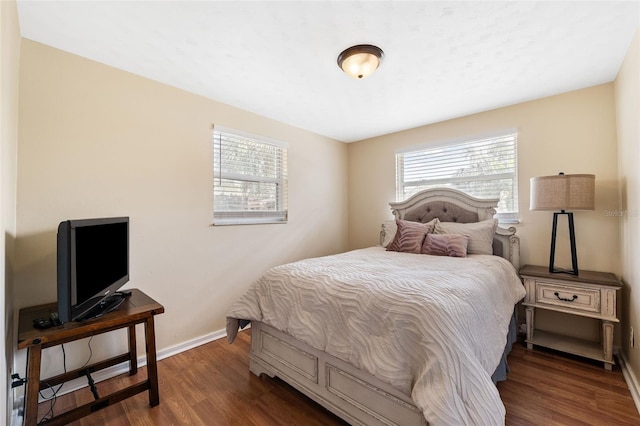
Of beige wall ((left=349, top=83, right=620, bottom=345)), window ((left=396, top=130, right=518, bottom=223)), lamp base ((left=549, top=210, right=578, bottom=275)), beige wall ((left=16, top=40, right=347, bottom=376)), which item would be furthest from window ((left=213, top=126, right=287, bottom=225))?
lamp base ((left=549, top=210, right=578, bottom=275))

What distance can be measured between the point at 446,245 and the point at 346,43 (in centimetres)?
190

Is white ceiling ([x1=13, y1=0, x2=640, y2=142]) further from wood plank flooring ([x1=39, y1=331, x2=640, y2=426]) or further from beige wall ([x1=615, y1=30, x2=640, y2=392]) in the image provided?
wood plank flooring ([x1=39, y1=331, x2=640, y2=426])

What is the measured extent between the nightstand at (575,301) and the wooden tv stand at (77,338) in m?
2.96

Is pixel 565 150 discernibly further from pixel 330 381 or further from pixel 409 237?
pixel 330 381

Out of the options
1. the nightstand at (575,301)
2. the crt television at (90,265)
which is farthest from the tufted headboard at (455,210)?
the crt television at (90,265)

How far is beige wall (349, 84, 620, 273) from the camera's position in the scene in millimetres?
2385

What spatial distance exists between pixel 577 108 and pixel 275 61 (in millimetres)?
2736

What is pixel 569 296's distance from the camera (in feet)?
7.37

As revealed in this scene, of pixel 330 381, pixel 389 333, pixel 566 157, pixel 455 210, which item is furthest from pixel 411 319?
pixel 566 157

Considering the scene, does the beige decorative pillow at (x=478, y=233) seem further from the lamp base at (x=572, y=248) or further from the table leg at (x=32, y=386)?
the table leg at (x=32, y=386)

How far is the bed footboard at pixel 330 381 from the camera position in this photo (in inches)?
53.4

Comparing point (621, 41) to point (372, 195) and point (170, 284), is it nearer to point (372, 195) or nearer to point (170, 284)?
point (372, 195)

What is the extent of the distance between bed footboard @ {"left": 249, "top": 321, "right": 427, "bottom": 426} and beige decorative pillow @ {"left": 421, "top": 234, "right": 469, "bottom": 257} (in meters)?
1.51

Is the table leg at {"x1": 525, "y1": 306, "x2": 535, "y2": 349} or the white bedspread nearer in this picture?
the white bedspread
